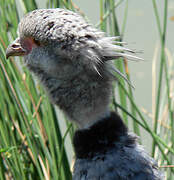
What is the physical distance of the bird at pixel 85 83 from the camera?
110cm

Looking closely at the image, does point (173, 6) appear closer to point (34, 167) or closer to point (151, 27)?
point (151, 27)

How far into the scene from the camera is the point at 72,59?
3.67 ft

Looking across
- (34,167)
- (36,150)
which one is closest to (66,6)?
(36,150)

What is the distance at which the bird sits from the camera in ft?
3.62

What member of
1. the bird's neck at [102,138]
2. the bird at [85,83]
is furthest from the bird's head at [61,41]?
the bird's neck at [102,138]

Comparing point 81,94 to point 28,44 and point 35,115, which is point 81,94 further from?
point 35,115

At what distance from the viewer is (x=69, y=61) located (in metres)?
1.13

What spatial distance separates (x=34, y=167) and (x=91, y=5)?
2.49 m

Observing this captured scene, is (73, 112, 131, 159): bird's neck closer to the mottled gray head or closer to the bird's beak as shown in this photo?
the mottled gray head

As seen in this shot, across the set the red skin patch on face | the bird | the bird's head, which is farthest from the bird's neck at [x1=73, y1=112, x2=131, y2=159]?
the red skin patch on face

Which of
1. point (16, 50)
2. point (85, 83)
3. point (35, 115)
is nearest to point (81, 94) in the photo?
point (85, 83)

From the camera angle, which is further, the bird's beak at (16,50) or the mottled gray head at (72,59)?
the bird's beak at (16,50)

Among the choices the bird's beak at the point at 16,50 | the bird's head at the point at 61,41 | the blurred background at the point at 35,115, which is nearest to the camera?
the bird's head at the point at 61,41

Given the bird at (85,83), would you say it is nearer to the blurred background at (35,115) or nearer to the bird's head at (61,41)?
the bird's head at (61,41)
